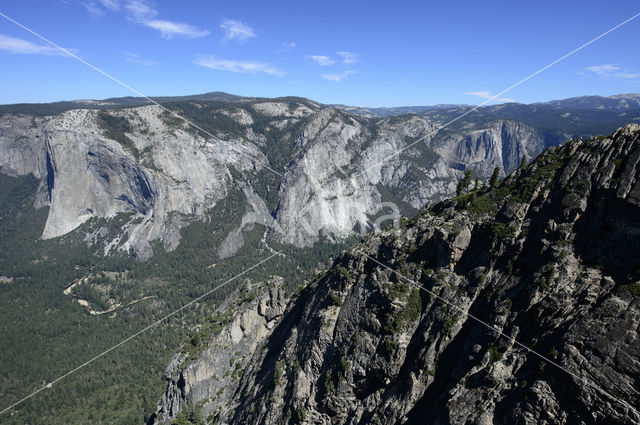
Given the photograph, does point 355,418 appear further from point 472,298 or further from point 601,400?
point 601,400

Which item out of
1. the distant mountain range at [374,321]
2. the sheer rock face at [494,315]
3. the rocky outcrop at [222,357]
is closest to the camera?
the sheer rock face at [494,315]

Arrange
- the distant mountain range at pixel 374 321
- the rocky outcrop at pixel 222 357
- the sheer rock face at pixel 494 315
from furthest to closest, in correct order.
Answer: the rocky outcrop at pixel 222 357, the distant mountain range at pixel 374 321, the sheer rock face at pixel 494 315

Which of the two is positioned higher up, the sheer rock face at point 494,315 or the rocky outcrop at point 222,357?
the sheer rock face at point 494,315

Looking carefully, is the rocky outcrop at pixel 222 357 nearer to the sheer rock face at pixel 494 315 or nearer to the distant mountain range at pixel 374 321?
the distant mountain range at pixel 374 321

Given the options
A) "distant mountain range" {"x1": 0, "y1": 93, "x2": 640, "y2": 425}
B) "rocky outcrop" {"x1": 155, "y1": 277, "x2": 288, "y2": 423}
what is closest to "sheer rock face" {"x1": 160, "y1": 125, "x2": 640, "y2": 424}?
"distant mountain range" {"x1": 0, "y1": 93, "x2": 640, "y2": 425}

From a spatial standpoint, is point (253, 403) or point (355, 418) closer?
point (355, 418)

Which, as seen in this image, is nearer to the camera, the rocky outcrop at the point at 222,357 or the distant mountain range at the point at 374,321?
the distant mountain range at the point at 374,321

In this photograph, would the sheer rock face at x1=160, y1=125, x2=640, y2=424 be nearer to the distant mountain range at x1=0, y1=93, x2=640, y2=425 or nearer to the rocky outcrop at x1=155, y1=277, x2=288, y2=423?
the distant mountain range at x1=0, y1=93, x2=640, y2=425

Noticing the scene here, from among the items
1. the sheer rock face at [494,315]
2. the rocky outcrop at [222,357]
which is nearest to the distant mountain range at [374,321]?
the sheer rock face at [494,315]

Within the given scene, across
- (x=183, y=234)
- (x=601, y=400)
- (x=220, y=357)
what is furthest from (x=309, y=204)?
(x=601, y=400)
